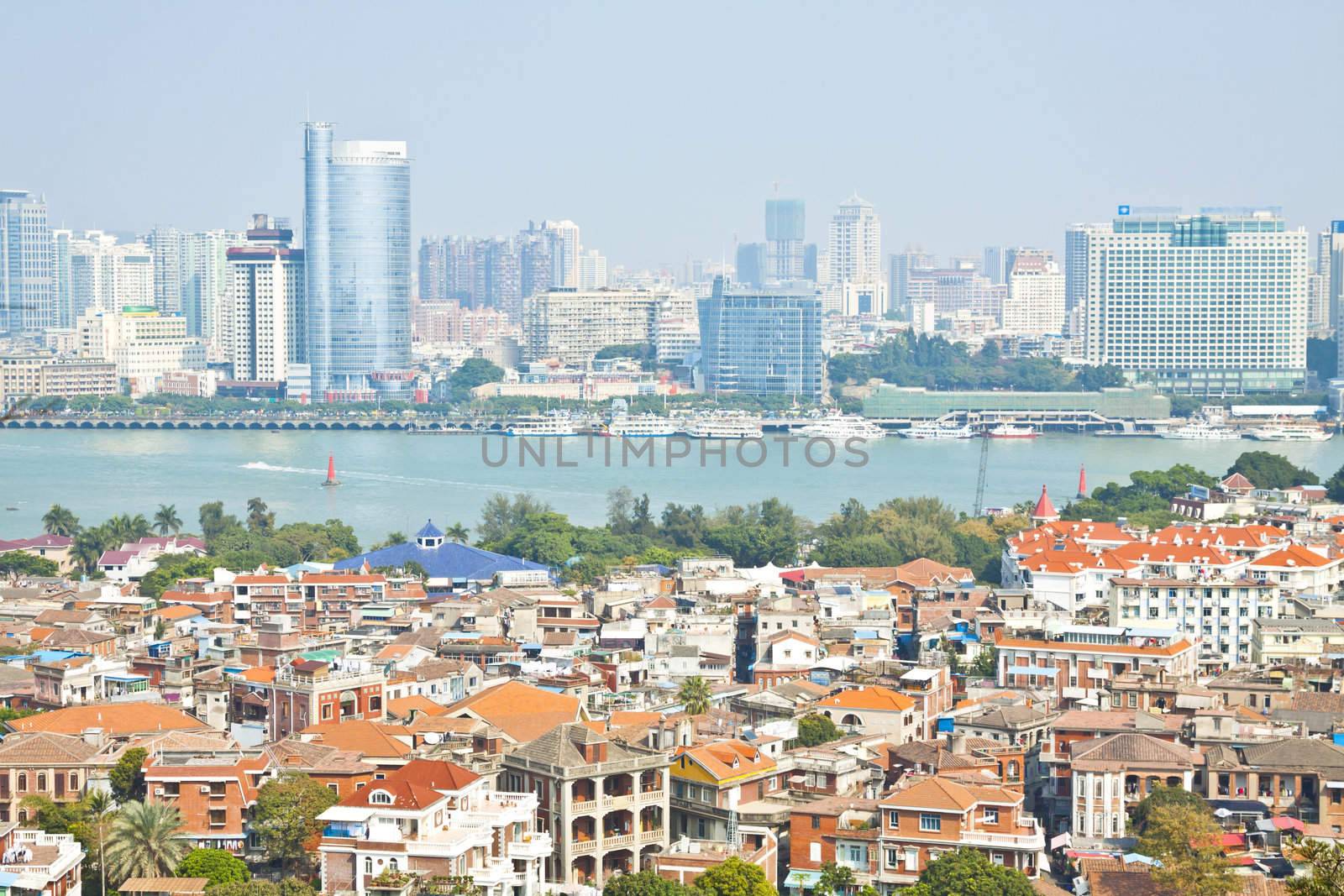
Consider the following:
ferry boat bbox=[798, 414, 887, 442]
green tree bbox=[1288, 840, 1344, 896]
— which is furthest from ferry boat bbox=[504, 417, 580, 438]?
green tree bbox=[1288, 840, 1344, 896]

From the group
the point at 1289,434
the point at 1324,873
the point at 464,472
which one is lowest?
the point at 464,472

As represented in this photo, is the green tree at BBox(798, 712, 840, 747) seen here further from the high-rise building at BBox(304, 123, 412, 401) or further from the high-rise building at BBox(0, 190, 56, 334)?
the high-rise building at BBox(0, 190, 56, 334)

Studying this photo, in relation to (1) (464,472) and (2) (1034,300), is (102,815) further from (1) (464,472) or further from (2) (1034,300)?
(2) (1034,300)

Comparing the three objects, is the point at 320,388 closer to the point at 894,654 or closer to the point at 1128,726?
the point at 894,654

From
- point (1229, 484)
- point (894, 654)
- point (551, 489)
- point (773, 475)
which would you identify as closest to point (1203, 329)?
point (773, 475)

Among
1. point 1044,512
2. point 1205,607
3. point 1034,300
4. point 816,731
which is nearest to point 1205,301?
point 1034,300

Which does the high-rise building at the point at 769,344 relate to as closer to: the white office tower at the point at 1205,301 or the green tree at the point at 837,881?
the white office tower at the point at 1205,301
